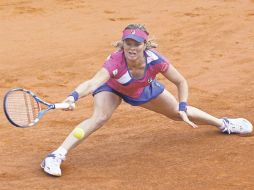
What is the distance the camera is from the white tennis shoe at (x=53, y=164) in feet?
22.5

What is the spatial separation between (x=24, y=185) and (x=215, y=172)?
182 cm

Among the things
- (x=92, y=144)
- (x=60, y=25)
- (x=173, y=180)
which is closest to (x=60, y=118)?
(x=92, y=144)

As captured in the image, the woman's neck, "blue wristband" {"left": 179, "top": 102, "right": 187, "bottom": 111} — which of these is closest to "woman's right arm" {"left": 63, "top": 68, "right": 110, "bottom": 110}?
the woman's neck

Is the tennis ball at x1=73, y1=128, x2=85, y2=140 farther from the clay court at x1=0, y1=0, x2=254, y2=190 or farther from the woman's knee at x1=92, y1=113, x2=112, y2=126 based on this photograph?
the clay court at x1=0, y1=0, x2=254, y2=190

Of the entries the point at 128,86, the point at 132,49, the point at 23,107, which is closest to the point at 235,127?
the point at 128,86

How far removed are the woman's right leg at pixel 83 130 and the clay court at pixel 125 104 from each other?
0.13 meters

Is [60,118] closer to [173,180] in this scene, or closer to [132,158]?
[132,158]

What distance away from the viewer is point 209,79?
1019cm

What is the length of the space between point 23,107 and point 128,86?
1.05 m

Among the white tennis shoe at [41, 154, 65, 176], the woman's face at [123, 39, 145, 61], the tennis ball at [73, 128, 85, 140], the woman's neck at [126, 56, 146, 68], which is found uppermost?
the woman's face at [123, 39, 145, 61]

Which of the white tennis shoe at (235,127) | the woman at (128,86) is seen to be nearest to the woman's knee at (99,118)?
the woman at (128,86)

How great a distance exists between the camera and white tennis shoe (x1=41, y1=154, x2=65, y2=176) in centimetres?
686

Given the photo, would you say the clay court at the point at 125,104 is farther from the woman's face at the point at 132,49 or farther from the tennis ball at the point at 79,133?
the woman's face at the point at 132,49

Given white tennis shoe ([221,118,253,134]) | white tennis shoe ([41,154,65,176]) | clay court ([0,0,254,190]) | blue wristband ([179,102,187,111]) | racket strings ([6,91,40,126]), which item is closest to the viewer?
racket strings ([6,91,40,126])
